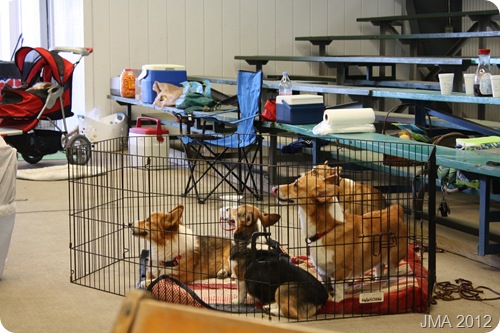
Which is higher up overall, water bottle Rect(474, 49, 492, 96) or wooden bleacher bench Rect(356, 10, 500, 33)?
wooden bleacher bench Rect(356, 10, 500, 33)

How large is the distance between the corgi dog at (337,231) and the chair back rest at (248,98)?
8.34 feet

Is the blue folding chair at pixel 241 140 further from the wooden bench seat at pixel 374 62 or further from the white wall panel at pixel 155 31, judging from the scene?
the white wall panel at pixel 155 31

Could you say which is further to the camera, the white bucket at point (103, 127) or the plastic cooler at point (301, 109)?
the white bucket at point (103, 127)

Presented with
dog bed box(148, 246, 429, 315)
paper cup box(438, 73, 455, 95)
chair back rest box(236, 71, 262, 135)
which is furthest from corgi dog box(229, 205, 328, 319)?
chair back rest box(236, 71, 262, 135)

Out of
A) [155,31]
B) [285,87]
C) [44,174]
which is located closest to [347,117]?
[285,87]

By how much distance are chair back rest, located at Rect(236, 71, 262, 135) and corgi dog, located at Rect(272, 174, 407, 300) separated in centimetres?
254

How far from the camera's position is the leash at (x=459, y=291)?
3592 millimetres

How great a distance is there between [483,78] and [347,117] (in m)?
0.84

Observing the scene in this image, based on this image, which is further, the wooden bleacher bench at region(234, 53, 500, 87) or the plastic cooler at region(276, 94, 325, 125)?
the wooden bleacher bench at region(234, 53, 500, 87)

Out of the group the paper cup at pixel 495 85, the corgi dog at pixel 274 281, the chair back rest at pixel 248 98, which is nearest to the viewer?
the corgi dog at pixel 274 281

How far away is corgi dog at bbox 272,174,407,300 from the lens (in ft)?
10.8

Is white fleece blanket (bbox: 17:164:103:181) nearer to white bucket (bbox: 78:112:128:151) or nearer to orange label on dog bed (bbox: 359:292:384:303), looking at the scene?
white bucket (bbox: 78:112:128:151)

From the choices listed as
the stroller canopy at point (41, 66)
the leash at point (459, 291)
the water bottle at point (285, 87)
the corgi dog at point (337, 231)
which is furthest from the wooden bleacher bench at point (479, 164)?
the stroller canopy at point (41, 66)

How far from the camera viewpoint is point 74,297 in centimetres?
360
